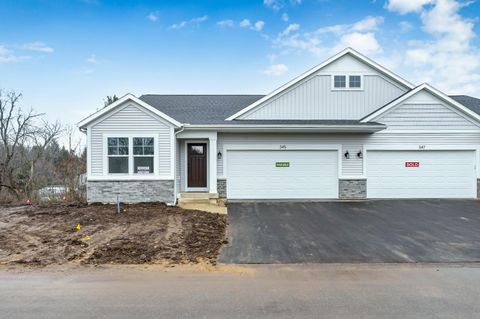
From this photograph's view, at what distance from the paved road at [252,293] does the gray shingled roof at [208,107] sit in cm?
801

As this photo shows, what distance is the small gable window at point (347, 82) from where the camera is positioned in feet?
42.2

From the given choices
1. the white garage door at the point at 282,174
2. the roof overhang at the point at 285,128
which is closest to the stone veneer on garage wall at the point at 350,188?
the white garage door at the point at 282,174

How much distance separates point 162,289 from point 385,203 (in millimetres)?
10176

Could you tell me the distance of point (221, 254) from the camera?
5477 mm

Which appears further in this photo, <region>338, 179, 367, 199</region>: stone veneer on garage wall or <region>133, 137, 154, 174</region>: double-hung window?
<region>338, 179, 367, 199</region>: stone veneer on garage wall

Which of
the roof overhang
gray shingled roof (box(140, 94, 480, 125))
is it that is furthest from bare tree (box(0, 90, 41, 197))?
the roof overhang

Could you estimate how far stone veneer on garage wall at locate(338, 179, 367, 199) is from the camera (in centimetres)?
1220

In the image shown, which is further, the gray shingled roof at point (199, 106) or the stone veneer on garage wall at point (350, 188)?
the gray shingled roof at point (199, 106)

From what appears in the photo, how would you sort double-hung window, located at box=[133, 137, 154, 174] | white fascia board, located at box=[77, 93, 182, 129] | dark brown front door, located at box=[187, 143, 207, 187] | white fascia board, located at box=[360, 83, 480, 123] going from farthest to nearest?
dark brown front door, located at box=[187, 143, 207, 187]
white fascia board, located at box=[360, 83, 480, 123]
double-hung window, located at box=[133, 137, 154, 174]
white fascia board, located at box=[77, 93, 182, 129]

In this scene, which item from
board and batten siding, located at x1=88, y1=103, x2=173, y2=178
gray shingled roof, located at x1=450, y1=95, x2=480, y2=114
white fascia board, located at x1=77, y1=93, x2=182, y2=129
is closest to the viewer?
white fascia board, located at x1=77, y1=93, x2=182, y2=129

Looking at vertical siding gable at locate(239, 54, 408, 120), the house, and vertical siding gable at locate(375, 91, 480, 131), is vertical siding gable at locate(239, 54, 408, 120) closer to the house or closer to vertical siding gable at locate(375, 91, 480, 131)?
the house

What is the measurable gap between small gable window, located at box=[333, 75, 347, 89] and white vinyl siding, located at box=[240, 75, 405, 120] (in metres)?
0.25

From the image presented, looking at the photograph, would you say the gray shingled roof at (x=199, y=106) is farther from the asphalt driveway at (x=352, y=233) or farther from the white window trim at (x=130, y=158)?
the asphalt driveway at (x=352, y=233)

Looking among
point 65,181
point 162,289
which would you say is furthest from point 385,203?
point 65,181
